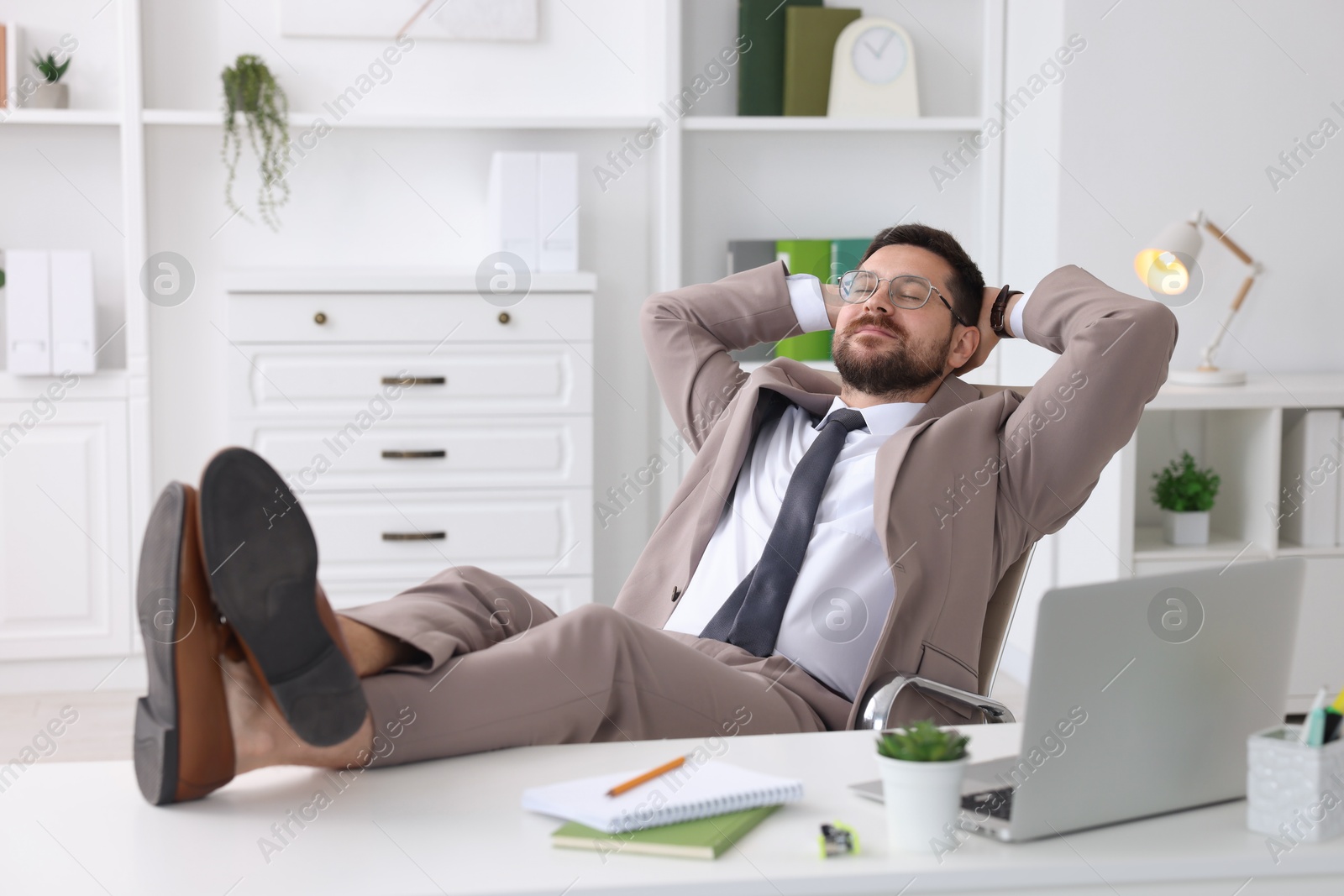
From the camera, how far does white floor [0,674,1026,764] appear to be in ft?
9.86

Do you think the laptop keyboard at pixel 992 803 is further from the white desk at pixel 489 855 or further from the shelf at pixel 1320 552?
the shelf at pixel 1320 552

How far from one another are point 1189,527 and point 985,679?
61.4 inches

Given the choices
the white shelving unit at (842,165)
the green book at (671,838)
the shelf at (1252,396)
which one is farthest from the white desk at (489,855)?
the white shelving unit at (842,165)

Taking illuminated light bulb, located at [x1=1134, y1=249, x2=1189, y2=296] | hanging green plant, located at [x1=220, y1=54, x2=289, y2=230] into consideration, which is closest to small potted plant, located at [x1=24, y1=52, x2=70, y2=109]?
→ hanging green plant, located at [x1=220, y1=54, x2=289, y2=230]

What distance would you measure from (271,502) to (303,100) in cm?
284

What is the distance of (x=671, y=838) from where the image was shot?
3.24ft

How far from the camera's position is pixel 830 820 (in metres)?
1.04

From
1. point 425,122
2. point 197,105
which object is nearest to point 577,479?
point 425,122

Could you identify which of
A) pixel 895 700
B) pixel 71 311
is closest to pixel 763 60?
pixel 71 311

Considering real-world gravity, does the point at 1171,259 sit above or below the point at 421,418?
above

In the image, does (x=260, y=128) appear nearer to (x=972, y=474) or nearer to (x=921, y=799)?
(x=972, y=474)

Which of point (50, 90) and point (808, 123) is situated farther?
point (808, 123)

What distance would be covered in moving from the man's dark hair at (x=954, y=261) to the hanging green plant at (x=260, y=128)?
85.0 inches

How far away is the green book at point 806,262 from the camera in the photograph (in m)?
3.61
